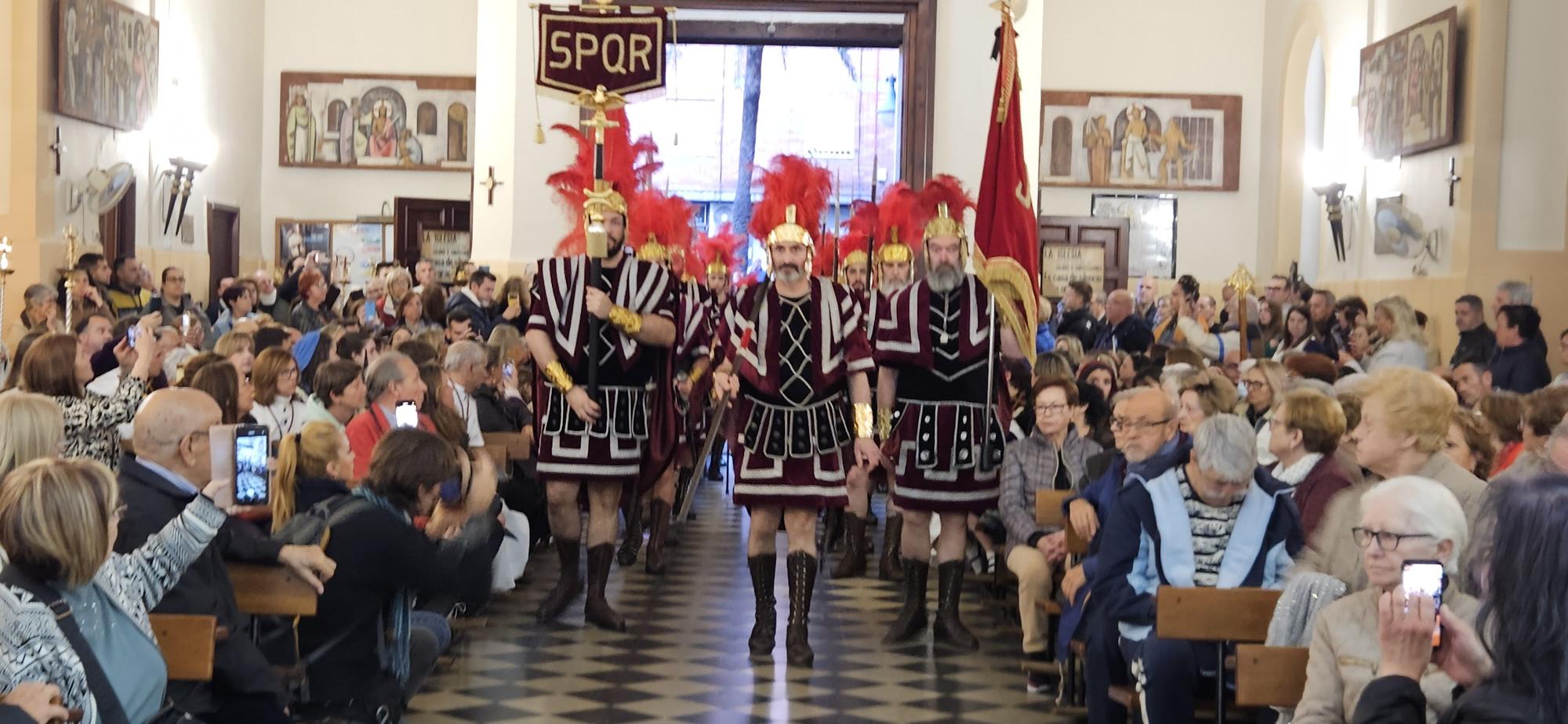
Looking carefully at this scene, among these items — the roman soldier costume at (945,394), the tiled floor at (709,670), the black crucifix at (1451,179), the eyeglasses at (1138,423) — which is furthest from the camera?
the black crucifix at (1451,179)

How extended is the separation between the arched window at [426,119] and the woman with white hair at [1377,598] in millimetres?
22320

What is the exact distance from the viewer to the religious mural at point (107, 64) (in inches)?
711

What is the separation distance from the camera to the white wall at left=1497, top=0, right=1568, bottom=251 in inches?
627

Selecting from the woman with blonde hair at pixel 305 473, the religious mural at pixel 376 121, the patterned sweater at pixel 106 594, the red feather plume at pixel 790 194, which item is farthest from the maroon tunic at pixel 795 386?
the religious mural at pixel 376 121

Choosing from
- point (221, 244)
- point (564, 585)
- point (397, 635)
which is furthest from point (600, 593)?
point (221, 244)

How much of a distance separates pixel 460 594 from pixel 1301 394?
3.15 m

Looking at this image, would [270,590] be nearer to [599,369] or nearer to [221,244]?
[599,369]

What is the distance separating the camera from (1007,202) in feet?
34.0

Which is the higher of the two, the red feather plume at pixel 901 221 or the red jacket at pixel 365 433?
the red feather plume at pixel 901 221

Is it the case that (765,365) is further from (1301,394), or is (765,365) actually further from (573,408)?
(1301,394)

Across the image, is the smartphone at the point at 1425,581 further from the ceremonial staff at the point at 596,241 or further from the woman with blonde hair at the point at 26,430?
the ceremonial staff at the point at 596,241

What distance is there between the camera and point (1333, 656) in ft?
14.9

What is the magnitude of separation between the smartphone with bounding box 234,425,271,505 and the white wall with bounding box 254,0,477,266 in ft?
68.5

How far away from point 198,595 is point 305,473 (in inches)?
46.5
